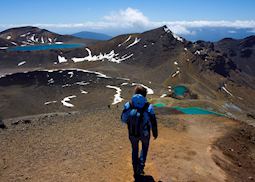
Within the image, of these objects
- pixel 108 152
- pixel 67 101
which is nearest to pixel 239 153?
pixel 108 152

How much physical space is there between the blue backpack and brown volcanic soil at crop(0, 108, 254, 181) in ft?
8.92

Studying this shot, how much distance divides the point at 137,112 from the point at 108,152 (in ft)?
20.0

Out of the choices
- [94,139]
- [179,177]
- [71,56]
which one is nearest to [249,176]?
[179,177]

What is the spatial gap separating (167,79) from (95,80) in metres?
30.4

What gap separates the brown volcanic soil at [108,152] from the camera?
53.8 feet

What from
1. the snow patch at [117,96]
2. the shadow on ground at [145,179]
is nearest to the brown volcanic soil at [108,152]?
the shadow on ground at [145,179]

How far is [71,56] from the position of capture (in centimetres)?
18262

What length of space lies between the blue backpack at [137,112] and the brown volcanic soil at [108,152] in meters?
2.72

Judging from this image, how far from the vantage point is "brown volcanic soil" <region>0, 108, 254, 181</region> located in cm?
1641

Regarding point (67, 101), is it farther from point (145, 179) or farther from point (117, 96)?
point (145, 179)

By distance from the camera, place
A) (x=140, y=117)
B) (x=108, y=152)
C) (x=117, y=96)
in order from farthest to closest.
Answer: (x=117, y=96) → (x=108, y=152) → (x=140, y=117)

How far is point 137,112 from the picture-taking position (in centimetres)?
1376

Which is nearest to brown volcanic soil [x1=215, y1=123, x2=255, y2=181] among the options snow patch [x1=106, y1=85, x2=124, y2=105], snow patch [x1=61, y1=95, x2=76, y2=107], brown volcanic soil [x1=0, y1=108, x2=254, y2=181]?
brown volcanic soil [x1=0, y1=108, x2=254, y2=181]

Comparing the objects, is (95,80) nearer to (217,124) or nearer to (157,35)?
(157,35)
